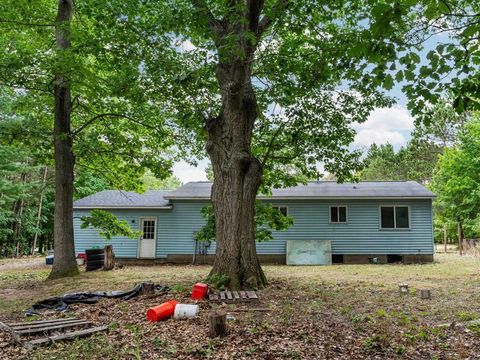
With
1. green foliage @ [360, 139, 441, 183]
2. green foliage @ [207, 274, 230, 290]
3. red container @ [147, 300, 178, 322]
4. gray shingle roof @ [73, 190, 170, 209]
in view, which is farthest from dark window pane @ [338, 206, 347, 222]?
green foliage @ [360, 139, 441, 183]

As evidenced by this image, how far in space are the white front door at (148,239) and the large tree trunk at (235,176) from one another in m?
8.74

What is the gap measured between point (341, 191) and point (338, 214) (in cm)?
108

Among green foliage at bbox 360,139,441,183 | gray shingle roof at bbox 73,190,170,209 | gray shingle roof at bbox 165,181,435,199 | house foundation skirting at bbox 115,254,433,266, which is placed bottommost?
house foundation skirting at bbox 115,254,433,266

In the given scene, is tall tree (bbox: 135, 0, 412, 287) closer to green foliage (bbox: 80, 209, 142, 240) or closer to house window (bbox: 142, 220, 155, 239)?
green foliage (bbox: 80, 209, 142, 240)

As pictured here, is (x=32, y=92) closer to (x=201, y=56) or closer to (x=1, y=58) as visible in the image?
(x=1, y=58)

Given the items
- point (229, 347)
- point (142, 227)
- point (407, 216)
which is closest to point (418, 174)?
point (407, 216)

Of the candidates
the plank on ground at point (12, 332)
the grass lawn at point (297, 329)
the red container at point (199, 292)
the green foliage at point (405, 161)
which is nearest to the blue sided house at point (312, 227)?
the grass lawn at point (297, 329)

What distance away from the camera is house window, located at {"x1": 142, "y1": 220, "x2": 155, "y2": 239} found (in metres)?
16.1

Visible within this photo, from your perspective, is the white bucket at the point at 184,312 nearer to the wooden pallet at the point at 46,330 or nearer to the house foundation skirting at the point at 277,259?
the wooden pallet at the point at 46,330

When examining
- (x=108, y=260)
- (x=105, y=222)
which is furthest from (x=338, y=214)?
(x=105, y=222)

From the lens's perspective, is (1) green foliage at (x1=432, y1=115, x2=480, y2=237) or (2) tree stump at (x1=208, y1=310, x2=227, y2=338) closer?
(2) tree stump at (x1=208, y1=310, x2=227, y2=338)

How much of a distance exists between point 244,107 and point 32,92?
23.8 ft

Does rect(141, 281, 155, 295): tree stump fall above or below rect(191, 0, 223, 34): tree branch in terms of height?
below

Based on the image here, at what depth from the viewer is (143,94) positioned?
26.8ft
